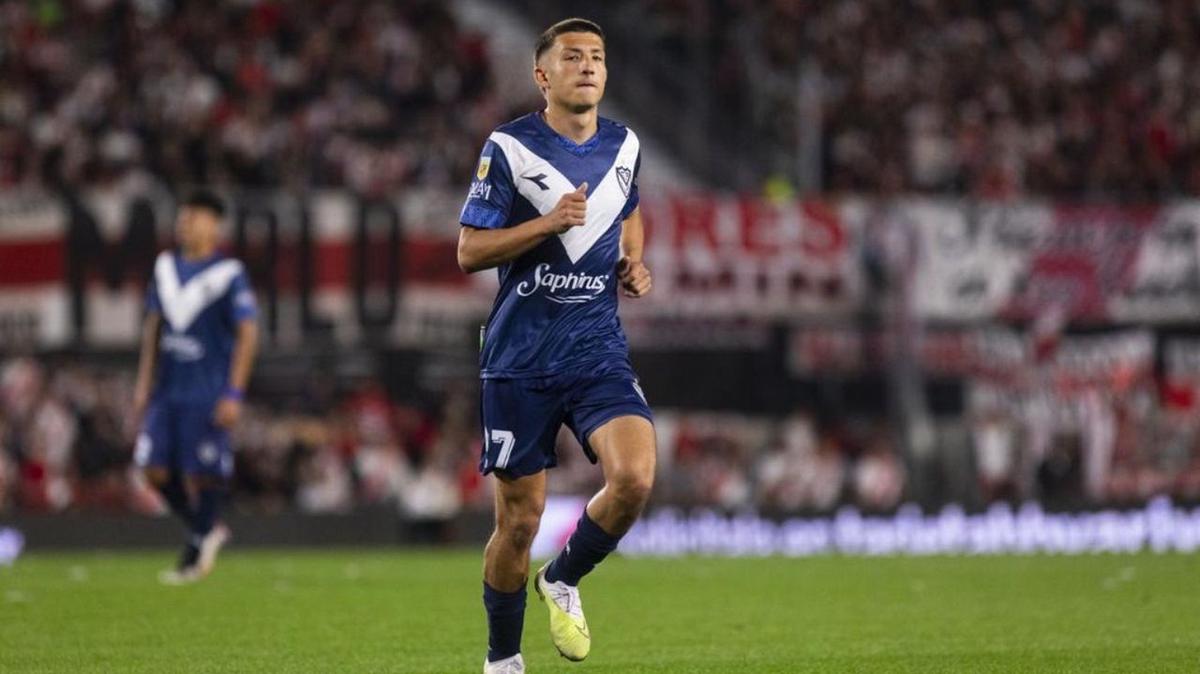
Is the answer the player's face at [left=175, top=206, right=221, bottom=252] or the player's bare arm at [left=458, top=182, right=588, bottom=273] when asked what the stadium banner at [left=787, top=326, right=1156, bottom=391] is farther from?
the player's bare arm at [left=458, top=182, right=588, bottom=273]

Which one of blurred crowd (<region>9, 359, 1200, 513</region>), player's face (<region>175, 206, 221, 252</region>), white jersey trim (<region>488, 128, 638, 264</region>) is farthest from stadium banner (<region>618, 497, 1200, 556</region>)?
white jersey trim (<region>488, 128, 638, 264</region>)

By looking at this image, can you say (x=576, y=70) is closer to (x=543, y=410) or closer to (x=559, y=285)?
(x=559, y=285)

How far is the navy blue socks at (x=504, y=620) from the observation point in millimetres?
7773

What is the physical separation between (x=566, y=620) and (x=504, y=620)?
247 millimetres

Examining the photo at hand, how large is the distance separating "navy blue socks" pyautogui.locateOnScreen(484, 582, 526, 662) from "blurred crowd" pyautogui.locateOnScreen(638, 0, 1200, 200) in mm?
17202

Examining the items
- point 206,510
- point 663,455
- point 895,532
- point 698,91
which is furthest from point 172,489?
point 698,91

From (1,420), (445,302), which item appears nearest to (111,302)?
(1,420)

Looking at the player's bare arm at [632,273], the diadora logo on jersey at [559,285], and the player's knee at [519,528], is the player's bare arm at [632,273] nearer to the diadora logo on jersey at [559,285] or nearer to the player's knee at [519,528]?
the diadora logo on jersey at [559,285]

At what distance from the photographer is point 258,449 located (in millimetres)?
21734

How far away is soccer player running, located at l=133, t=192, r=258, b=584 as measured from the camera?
13820 millimetres

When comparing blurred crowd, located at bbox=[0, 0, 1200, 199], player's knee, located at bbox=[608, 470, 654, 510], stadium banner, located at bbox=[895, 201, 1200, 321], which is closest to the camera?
player's knee, located at bbox=[608, 470, 654, 510]

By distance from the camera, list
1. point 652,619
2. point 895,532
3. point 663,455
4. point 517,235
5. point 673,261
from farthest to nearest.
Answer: point 663,455, point 673,261, point 895,532, point 652,619, point 517,235

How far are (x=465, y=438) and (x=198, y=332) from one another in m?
8.51

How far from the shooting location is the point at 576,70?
791cm
